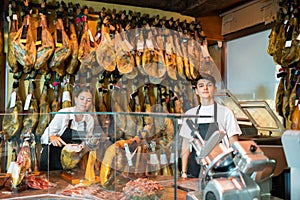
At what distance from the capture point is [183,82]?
3869 millimetres

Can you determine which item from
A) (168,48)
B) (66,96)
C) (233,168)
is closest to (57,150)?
(233,168)

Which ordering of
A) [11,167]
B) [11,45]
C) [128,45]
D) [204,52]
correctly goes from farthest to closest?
[204,52]
[128,45]
[11,45]
[11,167]

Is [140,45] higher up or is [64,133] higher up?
[140,45]

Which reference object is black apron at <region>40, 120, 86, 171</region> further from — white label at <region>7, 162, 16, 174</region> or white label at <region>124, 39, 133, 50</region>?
white label at <region>124, 39, 133, 50</region>

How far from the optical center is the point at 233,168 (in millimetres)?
1142

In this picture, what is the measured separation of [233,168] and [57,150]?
1.09m

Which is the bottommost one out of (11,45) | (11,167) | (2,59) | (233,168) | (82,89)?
(11,167)

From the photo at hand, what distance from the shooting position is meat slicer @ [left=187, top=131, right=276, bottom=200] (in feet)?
3.51

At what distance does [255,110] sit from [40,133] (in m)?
2.50

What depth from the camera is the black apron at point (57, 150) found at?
73.7 inches

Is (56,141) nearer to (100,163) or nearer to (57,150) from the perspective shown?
(57,150)

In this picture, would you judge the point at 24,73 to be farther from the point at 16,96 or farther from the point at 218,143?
the point at 218,143

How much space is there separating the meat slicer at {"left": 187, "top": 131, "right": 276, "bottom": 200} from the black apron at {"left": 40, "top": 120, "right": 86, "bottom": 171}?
0.88 m

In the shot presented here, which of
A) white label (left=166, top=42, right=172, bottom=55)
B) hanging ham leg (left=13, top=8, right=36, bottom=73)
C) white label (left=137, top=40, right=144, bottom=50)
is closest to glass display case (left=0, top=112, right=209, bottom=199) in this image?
hanging ham leg (left=13, top=8, right=36, bottom=73)
